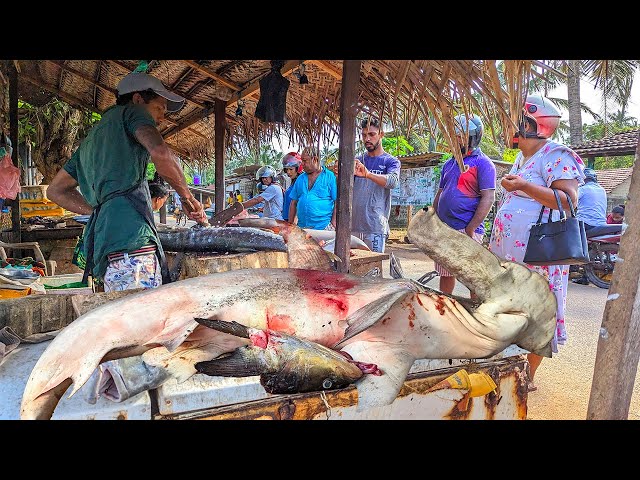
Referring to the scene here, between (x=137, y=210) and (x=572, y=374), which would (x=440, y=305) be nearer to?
(x=137, y=210)

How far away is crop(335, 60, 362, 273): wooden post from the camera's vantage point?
315cm

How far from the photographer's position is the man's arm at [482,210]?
14.0ft

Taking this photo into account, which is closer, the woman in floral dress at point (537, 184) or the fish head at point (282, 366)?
→ the fish head at point (282, 366)

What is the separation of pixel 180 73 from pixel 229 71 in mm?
680

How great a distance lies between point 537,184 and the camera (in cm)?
324

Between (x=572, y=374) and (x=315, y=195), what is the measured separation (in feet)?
11.3

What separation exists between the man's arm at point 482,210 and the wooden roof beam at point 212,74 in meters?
3.19

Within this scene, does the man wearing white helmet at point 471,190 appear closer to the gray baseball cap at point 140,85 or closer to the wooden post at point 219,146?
the gray baseball cap at point 140,85

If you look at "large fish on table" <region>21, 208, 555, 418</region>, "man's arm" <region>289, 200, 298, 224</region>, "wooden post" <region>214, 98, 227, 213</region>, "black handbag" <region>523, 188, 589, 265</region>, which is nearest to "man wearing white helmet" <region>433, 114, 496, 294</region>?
"black handbag" <region>523, 188, 589, 265</region>

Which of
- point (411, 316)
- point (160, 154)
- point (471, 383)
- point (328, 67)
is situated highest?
point (328, 67)

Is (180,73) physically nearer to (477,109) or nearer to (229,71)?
(229,71)

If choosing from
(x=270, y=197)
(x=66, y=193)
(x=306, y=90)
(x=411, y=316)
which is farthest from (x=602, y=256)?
(x=66, y=193)

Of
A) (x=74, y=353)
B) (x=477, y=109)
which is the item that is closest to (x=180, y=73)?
(x=477, y=109)

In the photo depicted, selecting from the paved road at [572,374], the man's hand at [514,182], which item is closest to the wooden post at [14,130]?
the man's hand at [514,182]
